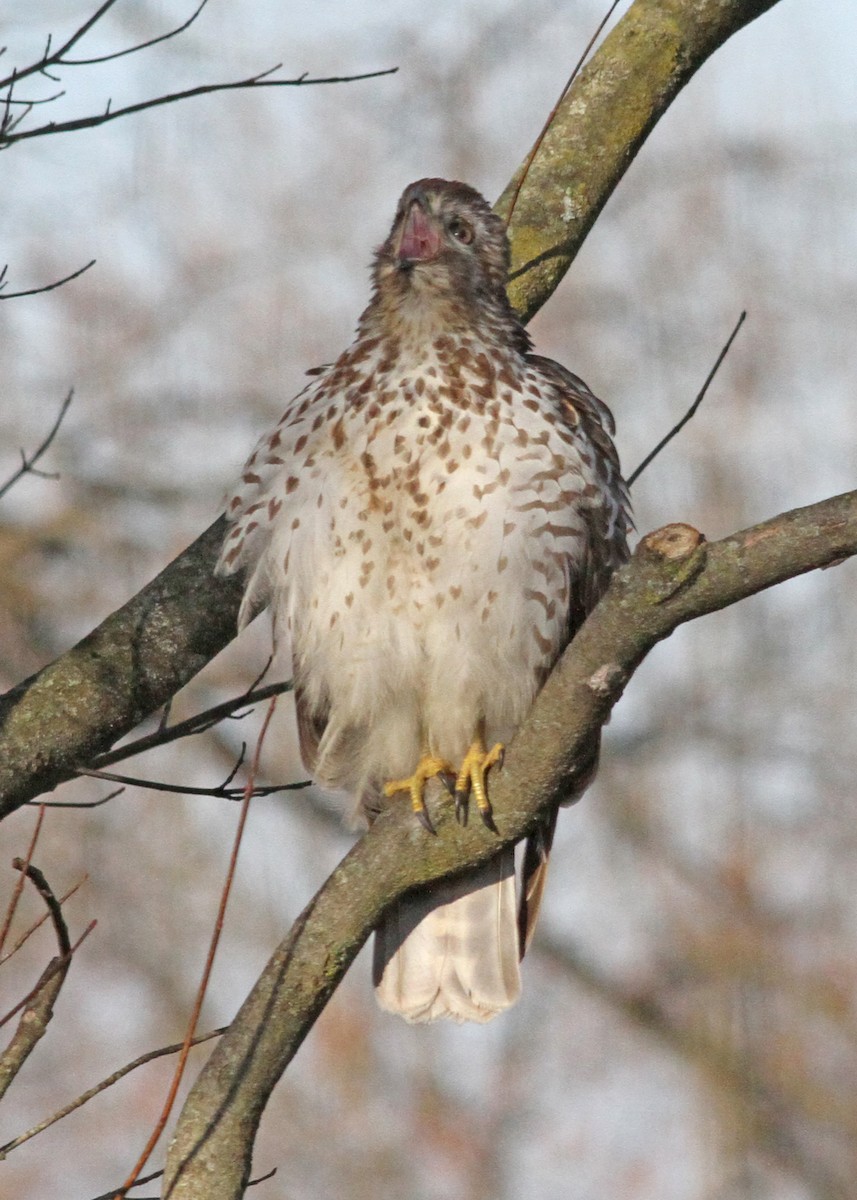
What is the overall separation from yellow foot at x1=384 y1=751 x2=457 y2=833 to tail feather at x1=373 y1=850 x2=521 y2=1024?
27 centimetres

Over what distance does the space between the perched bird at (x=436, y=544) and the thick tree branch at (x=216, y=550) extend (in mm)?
102

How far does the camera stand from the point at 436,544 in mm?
3664

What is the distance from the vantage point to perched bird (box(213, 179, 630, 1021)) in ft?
12.0

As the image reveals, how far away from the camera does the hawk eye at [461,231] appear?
4048 mm

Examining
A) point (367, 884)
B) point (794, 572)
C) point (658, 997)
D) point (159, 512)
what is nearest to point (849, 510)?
point (794, 572)

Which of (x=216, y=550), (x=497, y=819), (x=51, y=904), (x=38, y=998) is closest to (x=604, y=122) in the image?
(x=216, y=550)

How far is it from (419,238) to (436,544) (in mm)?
869

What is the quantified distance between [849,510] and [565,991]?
8763mm

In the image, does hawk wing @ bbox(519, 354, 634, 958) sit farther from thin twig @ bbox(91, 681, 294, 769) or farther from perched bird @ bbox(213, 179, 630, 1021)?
thin twig @ bbox(91, 681, 294, 769)

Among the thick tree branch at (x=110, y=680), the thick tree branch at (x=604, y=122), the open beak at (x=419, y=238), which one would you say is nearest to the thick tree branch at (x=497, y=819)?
the thick tree branch at (x=110, y=680)

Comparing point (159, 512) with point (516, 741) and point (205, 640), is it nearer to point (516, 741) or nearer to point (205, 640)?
point (205, 640)

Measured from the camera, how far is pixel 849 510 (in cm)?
260

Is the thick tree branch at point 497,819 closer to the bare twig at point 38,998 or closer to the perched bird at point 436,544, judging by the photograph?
the perched bird at point 436,544

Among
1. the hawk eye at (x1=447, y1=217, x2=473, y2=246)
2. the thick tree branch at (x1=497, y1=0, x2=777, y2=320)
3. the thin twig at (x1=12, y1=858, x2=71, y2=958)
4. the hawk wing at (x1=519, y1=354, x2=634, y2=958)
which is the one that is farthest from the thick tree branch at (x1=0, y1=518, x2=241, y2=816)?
the thick tree branch at (x1=497, y1=0, x2=777, y2=320)
